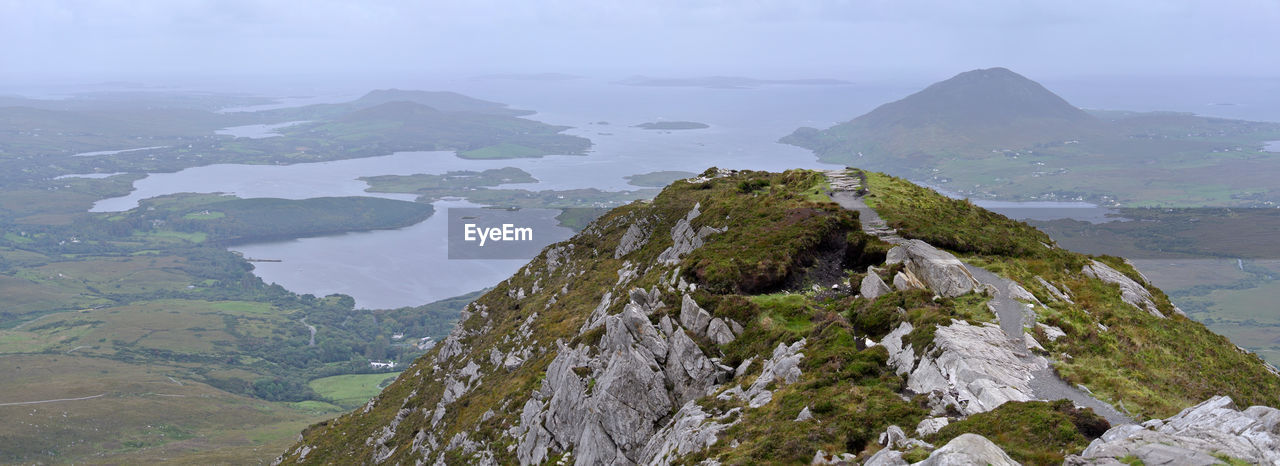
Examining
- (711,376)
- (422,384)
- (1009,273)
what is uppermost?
(1009,273)

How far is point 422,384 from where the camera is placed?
5834 cm

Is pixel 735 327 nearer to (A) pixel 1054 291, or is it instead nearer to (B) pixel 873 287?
(B) pixel 873 287

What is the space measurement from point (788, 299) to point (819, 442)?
448 inches

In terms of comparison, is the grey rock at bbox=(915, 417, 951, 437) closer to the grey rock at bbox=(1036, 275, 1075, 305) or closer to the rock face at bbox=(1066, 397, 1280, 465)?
the rock face at bbox=(1066, 397, 1280, 465)

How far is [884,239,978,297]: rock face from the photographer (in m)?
25.8

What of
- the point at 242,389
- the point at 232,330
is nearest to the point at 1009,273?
the point at 242,389

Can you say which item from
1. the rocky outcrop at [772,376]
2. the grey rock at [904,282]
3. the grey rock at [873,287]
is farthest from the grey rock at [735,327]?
the grey rock at [904,282]

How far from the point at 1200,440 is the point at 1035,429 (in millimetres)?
2723

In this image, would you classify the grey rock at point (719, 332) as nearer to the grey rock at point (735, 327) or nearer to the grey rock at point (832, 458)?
the grey rock at point (735, 327)

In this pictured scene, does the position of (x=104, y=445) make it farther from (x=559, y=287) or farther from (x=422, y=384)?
(x=559, y=287)

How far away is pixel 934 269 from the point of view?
1059 inches

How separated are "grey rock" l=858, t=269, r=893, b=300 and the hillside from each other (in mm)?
144

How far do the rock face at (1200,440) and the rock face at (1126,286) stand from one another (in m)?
16.9

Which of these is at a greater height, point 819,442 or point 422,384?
point 819,442
